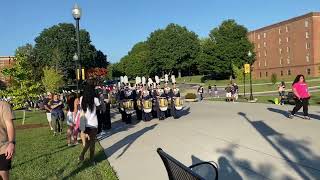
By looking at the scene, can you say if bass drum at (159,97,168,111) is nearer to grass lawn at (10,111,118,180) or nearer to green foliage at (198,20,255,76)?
grass lawn at (10,111,118,180)

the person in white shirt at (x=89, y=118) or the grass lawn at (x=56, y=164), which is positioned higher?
the person in white shirt at (x=89, y=118)

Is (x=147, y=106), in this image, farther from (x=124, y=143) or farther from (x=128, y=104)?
(x=124, y=143)

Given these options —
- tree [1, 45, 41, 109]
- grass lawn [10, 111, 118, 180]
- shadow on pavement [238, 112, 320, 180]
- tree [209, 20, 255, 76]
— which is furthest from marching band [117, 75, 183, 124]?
tree [209, 20, 255, 76]

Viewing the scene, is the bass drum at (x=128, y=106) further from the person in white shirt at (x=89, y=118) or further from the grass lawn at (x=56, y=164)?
the person in white shirt at (x=89, y=118)

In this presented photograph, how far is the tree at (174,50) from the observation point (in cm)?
11162

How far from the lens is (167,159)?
4.66 m

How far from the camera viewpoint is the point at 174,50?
4400 inches

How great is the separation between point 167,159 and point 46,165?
6506mm

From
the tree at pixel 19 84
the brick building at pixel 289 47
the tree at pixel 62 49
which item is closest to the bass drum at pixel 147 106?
the tree at pixel 19 84

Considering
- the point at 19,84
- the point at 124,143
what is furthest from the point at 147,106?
the point at 19,84

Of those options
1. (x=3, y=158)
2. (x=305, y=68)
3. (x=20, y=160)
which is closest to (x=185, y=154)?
(x=20, y=160)

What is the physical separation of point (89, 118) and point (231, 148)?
11.7ft

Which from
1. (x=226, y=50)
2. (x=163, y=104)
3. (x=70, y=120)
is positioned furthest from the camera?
(x=226, y=50)

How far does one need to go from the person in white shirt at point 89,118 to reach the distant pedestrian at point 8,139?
13.7 ft
